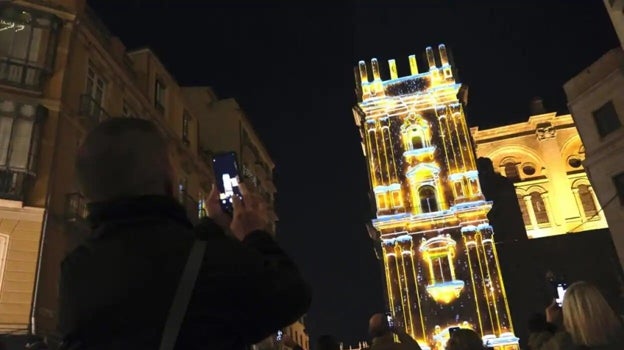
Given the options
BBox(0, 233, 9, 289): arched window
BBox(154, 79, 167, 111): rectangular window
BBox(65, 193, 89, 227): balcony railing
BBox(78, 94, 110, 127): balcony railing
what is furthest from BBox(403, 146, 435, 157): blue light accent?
BBox(0, 233, 9, 289): arched window

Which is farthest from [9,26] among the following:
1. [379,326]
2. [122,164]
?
[122,164]

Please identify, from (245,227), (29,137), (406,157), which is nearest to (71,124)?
(29,137)

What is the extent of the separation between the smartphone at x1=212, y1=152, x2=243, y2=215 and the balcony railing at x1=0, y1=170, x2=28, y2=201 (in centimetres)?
1350

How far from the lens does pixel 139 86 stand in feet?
Result: 69.9

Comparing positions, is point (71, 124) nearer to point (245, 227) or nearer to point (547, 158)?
point (245, 227)

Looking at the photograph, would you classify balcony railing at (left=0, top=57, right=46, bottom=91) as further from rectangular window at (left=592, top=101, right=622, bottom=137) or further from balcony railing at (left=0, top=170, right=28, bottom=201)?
rectangular window at (left=592, top=101, right=622, bottom=137)

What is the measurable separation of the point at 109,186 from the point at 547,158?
43407 mm

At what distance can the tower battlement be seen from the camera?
38719 millimetres

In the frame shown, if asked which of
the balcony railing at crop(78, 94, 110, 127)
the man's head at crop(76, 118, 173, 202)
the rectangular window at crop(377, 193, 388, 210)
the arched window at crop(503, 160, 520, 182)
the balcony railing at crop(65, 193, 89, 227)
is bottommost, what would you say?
the man's head at crop(76, 118, 173, 202)

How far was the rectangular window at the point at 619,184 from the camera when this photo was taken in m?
22.9

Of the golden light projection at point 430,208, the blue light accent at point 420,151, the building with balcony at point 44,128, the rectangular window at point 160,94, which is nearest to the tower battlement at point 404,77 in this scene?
the golden light projection at point 430,208

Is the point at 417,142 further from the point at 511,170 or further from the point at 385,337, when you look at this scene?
the point at 385,337

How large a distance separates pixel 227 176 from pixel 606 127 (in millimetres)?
25388

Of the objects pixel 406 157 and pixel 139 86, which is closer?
pixel 139 86
